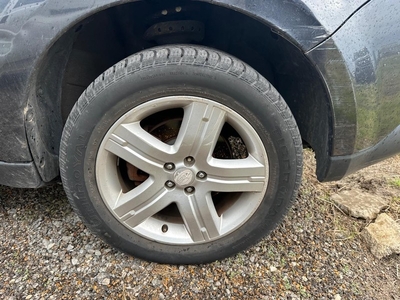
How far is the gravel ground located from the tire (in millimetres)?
114

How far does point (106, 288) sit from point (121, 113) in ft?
2.81

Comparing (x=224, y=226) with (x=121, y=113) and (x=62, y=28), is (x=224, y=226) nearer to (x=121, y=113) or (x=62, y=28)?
(x=121, y=113)

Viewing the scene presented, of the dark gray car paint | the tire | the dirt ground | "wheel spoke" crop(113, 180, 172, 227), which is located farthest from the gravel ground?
the dark gray car paint

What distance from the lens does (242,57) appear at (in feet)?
6.41

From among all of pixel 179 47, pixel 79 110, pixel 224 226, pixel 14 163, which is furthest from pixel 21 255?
pixel 179 47

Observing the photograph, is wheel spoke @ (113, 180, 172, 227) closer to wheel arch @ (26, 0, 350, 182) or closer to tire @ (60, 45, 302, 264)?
tire @ (60, 45, 302, 264)

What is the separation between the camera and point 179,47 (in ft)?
5.02

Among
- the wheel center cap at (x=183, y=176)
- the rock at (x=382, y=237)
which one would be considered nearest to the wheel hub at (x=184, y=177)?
the wheel center cap at (x=183, y=176)

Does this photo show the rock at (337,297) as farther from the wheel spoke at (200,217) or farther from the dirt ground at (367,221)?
the wheel spoke at (200,217)

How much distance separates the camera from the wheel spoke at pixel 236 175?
5.33 ft

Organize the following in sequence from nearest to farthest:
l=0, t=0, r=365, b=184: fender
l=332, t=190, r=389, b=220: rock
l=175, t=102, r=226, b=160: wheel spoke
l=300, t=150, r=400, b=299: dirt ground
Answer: l=0, t=0, r=365, b=184: fender
l=175, t=102, r=226, b=160: wheel spoke
l=300, t=150, r=400, b=299: dirt ground
l=332, t=190, r=389, b=220: rock

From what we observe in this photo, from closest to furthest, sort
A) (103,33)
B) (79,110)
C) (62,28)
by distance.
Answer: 1. (62,28)
2. (79,110)
3. (103,33)

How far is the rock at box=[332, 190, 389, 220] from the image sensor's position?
7.32ft

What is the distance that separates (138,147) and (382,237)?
4.98ft
